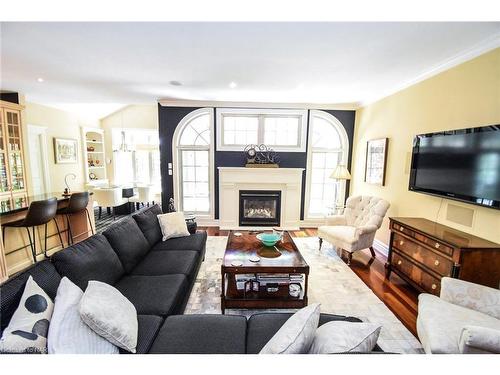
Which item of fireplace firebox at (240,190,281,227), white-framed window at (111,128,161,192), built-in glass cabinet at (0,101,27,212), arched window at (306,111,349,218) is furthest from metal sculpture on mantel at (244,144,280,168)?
white-framed window at (111,128,161,192)

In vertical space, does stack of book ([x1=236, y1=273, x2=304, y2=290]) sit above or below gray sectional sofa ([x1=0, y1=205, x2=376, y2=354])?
below

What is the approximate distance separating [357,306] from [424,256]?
2.77 ft

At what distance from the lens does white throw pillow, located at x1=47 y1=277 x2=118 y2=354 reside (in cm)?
97

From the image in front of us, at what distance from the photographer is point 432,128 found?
2.71 meters

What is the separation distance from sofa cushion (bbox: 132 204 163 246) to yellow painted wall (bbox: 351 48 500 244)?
11.0 ft

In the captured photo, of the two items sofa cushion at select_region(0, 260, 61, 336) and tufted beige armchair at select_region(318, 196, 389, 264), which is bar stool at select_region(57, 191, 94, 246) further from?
tufted beige armchair at select_region(318, 196, 389, 264)

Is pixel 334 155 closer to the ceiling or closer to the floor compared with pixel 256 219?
closer to the ceiling

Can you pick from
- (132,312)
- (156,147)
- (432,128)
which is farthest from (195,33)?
(156,147)

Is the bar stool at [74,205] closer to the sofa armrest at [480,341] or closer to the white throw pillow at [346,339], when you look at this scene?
the white throw pillow at [346,339]

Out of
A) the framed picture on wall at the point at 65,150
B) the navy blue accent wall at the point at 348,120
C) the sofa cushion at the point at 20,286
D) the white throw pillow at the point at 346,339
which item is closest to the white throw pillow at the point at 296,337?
the white throw pillow at the point at 346,339

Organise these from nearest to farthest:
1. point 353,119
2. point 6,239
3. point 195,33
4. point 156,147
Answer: point 195,33 < point 6,239 < point 353,119 < point 156,147

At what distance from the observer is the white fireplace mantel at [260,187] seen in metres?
4.58

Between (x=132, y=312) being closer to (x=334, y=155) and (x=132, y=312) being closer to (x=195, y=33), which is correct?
(x=195, y=33)

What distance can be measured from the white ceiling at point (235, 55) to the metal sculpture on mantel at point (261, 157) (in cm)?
119
